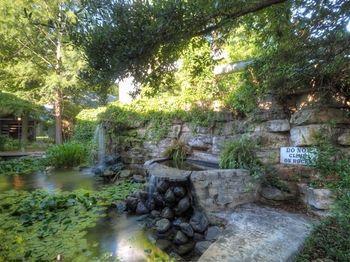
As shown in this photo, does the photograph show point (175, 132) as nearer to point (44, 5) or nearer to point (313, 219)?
point (313, 219)

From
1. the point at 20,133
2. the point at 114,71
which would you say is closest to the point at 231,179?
the point at 114,71

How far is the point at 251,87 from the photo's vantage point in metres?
4.27

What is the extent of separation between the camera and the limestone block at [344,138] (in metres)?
3.38

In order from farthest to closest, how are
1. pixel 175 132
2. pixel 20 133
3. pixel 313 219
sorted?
pixel 20 133 < pixel 175 132 < pixel 313 219

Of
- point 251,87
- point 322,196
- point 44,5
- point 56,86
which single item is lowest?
point 322,196

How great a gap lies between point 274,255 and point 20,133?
17.6 m

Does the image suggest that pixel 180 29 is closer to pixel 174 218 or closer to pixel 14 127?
pixel 174 218

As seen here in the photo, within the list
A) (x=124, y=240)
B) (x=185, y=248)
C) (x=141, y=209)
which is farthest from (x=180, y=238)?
(x=141, y=209)

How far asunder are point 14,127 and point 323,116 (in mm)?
18335

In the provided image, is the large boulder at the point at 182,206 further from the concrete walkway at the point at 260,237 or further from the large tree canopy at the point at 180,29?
the large tree canopy at the point at 180,29

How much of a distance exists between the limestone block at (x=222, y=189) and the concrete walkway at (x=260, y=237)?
0.23 metres

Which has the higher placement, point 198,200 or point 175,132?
point 175,132

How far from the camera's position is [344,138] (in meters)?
3.40

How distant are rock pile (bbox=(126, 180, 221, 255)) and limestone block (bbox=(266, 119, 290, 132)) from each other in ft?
5.20
